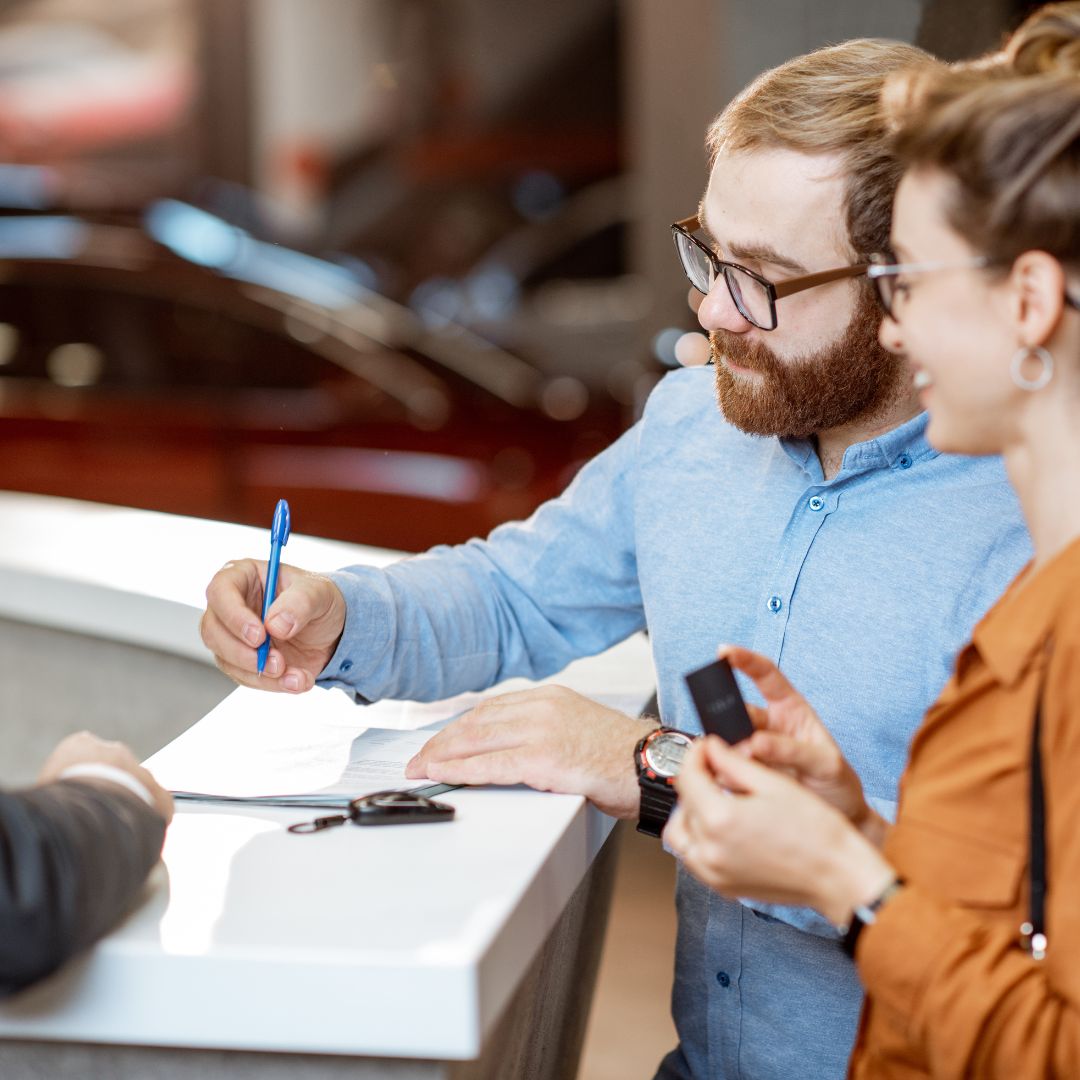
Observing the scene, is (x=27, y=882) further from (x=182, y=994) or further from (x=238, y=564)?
(x=238, y=564)

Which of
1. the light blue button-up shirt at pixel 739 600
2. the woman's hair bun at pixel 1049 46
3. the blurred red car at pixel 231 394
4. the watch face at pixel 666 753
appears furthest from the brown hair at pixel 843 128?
the blurred red car at pixel 231 394

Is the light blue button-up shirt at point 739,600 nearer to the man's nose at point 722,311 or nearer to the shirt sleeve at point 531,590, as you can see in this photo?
the shirt sleeve at point 531,590

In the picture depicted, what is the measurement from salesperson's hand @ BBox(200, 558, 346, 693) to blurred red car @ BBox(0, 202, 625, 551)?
6.45ft

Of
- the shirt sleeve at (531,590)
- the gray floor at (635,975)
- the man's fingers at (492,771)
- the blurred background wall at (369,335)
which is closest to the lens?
the man's fingers at (492,771)

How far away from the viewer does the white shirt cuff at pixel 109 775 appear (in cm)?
108

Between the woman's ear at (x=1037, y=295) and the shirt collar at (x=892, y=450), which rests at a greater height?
the woman's ear at (x=1037, y=295)

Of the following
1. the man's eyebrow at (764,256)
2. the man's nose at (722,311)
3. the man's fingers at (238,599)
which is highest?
the man's eyebrow at (764,256)

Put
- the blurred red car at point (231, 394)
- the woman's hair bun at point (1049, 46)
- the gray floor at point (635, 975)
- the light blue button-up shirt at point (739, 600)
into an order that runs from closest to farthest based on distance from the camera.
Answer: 1. the woman's hair bun at point (1049, 46)
2. the light blue button-up shirt at point (739, 600)
3. the gray floor at point (635, 975)
4. the blurred red car at point (231, 394)

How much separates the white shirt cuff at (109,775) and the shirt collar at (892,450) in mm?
794

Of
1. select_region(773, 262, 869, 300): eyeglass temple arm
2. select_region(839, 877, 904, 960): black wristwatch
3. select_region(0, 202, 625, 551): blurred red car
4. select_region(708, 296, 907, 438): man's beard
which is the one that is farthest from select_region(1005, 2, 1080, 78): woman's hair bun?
select_region(0, 202, 625, 551): blurred red car

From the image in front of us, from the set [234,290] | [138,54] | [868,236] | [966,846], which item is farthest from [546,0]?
[966,846]

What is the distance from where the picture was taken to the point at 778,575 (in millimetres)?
1549

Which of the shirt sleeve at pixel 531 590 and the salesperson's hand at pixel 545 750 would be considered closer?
the salesperson's hand at pixel 545 750

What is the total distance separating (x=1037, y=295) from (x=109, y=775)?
74 cm
